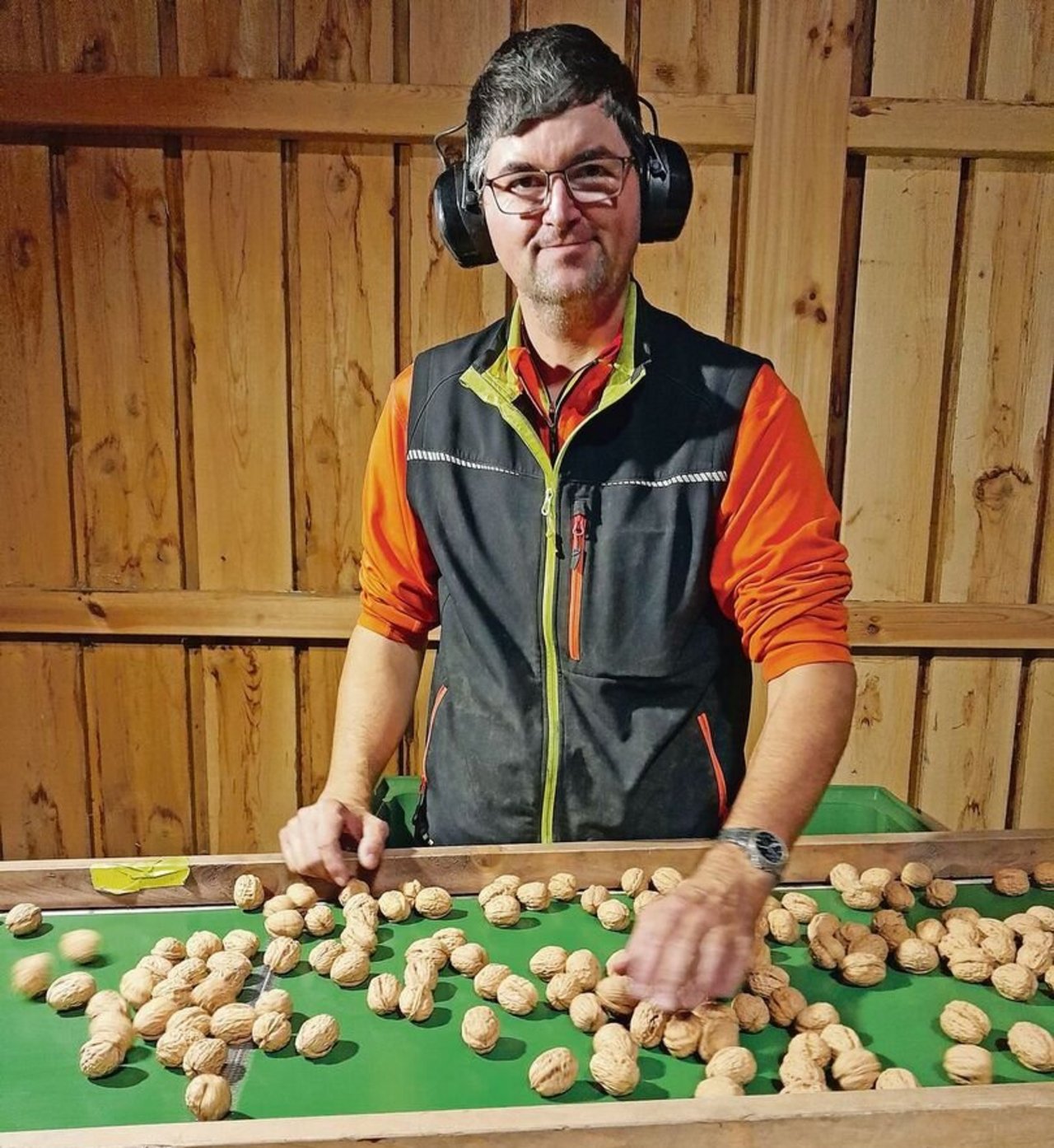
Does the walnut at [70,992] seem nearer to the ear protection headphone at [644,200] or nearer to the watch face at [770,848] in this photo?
the watch face at [770,848]

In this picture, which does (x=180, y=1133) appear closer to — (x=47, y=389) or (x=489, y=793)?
(x=489, y=793)

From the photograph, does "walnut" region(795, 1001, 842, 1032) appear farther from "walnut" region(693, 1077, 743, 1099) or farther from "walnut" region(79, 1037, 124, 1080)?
"walnut" region(79, 1037, 124, 1080)

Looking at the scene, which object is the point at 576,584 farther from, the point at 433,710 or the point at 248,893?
the point at 248,893

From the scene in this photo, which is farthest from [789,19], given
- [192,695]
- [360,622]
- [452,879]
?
[192,695]

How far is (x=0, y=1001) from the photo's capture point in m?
1.18

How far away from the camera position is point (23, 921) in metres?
1.31

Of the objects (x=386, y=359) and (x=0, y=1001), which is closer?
(x=0, y=1001)

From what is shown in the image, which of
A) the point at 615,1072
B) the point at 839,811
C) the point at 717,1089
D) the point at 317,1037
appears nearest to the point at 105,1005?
the point at 317,1037

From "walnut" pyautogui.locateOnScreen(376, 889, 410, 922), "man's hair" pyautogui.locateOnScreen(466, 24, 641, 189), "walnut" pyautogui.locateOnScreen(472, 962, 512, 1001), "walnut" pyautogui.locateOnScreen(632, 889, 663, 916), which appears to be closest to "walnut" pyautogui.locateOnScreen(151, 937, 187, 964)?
"walnut" pyautogui.locateOnScreen(376, 889, 410, 922)

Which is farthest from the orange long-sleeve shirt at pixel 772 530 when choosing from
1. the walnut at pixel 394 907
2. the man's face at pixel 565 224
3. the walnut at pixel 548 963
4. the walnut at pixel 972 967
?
the walnut at pixel 394 907

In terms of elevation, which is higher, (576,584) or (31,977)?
(576,584)

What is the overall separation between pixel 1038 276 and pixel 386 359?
185cm

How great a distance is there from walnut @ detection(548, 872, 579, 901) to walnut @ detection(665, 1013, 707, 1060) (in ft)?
1.06

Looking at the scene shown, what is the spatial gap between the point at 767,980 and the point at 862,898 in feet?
0.92
